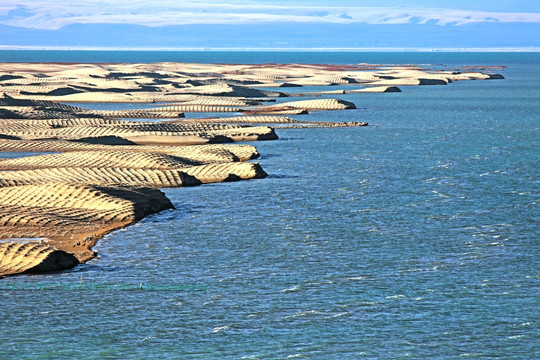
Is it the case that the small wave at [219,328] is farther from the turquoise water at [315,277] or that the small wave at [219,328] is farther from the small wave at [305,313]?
the small wave at [305,313]

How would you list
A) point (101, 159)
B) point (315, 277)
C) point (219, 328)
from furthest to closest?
1. point (101, 159)
2. point (315, 277)
3. point (219, 328)

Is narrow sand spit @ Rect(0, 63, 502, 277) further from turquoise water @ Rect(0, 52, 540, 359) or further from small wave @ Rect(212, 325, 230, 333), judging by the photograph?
small wave @ Rect(212, 325, 230, 333)

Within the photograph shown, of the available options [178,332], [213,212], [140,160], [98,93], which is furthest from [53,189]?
[98,93]

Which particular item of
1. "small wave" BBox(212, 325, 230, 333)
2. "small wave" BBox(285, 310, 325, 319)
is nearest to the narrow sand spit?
"small wave" BBox(212, 325, 230, 333)

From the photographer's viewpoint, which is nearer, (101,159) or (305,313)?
(305,313)

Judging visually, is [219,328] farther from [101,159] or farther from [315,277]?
[101,159]

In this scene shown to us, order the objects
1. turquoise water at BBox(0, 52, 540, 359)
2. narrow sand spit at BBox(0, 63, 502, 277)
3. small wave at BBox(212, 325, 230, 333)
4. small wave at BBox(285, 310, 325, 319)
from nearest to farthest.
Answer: turquoise water at BBox(0, 52, 540, 359), small wave at BBox(212, 325, 230, 333), small wave at BBox(285, 310, 325, 319), narrow sand spit at BBox(0, 63, 502, 277)

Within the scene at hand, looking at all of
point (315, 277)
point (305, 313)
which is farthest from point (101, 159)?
point (305, 313)

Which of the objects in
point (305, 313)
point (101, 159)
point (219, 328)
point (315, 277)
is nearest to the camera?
point (219, 328)
